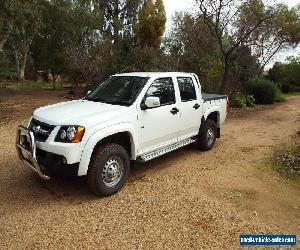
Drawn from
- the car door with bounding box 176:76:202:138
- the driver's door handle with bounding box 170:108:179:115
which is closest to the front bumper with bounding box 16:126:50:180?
the driver's door handle with bounding box 170:108:179:115

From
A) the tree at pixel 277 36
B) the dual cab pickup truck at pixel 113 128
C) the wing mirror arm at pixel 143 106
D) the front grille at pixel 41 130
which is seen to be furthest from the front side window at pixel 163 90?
the tree at pixel 277 36

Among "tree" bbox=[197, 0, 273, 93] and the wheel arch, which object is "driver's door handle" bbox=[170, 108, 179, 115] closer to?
the wheel arch

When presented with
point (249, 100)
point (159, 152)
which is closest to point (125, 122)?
point (159, 152)

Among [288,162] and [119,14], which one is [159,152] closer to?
[288,162]

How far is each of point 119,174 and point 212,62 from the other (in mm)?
13304

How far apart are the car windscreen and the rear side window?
1.04 metres

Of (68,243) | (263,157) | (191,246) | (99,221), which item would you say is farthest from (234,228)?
(263,157)

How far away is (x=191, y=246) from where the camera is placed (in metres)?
4.21

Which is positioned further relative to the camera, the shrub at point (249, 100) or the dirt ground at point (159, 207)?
the shrub at point (249, 100)

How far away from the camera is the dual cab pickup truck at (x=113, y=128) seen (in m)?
5.04

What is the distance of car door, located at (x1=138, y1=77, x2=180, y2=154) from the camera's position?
6027 mm

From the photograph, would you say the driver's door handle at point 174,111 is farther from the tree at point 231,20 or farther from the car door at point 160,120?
the tree at point 231,20

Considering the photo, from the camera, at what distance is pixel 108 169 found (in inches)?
216

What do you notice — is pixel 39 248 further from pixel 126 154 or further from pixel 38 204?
pixel 126 154
